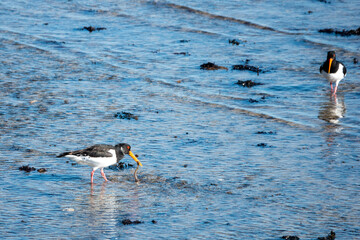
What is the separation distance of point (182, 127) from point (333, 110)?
Answer: 5.14 metres

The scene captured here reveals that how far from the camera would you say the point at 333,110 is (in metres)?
17.9

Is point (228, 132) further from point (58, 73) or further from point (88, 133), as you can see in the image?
point (58, 73)

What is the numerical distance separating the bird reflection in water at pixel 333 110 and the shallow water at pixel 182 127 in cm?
6

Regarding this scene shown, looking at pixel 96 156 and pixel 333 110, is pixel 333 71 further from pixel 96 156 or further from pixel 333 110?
pixel 96 156

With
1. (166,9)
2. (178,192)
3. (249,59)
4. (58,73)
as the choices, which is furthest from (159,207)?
(166,9)

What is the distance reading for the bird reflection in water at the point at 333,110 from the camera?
17.1m

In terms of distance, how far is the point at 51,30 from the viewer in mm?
28875

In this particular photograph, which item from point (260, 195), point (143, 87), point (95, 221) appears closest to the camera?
point (95, 221)

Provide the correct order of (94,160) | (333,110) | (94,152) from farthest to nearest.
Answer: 1. (333,110)
2. (94,152)
3. (94,160)

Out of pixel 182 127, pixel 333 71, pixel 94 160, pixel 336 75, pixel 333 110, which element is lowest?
pixel 94 160

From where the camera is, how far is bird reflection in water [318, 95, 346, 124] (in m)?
17.1

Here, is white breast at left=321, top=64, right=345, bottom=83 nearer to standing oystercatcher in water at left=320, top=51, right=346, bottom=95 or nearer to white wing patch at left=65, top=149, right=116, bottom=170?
standing oystercatcher in water at left=320, top=51, right=346, bottom=95

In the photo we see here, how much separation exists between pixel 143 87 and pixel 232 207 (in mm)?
9750

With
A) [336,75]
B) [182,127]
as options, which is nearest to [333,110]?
[336,75]
